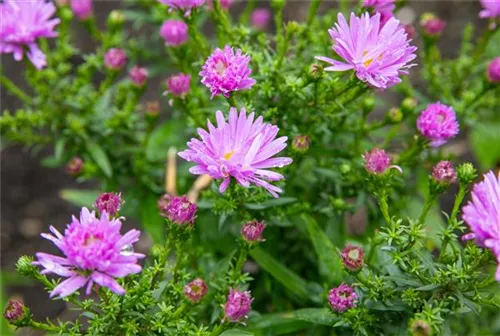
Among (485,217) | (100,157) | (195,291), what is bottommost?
(485,217)

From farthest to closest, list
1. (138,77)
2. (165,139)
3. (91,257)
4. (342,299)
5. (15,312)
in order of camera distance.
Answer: (165,139), (138,77), (342,299), (15,312), (91,257)

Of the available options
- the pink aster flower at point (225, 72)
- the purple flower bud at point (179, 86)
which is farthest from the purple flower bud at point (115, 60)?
the pink aster flower at point (225, 72)

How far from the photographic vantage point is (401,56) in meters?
1.58

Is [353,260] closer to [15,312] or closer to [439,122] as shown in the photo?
[439,122]

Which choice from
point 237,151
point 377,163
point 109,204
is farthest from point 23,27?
point 377,163

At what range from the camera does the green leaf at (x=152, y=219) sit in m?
2.32

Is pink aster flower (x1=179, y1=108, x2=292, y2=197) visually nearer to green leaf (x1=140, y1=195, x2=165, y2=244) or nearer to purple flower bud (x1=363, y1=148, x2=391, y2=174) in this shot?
purple flower bud (x1=363, y1=148, x2=391, y2=174)

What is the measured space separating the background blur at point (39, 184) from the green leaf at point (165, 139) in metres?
0.68

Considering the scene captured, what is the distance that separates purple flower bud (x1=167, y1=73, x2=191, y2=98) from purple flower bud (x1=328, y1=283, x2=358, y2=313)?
2.22 feet

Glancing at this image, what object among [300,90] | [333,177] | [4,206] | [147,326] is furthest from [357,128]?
[4,206]

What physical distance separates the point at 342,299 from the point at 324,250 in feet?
1.24

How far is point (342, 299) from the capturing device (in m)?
1.59

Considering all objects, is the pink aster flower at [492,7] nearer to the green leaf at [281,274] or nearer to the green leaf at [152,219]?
the green leaf at [281,274]

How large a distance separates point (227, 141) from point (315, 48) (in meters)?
0.63
